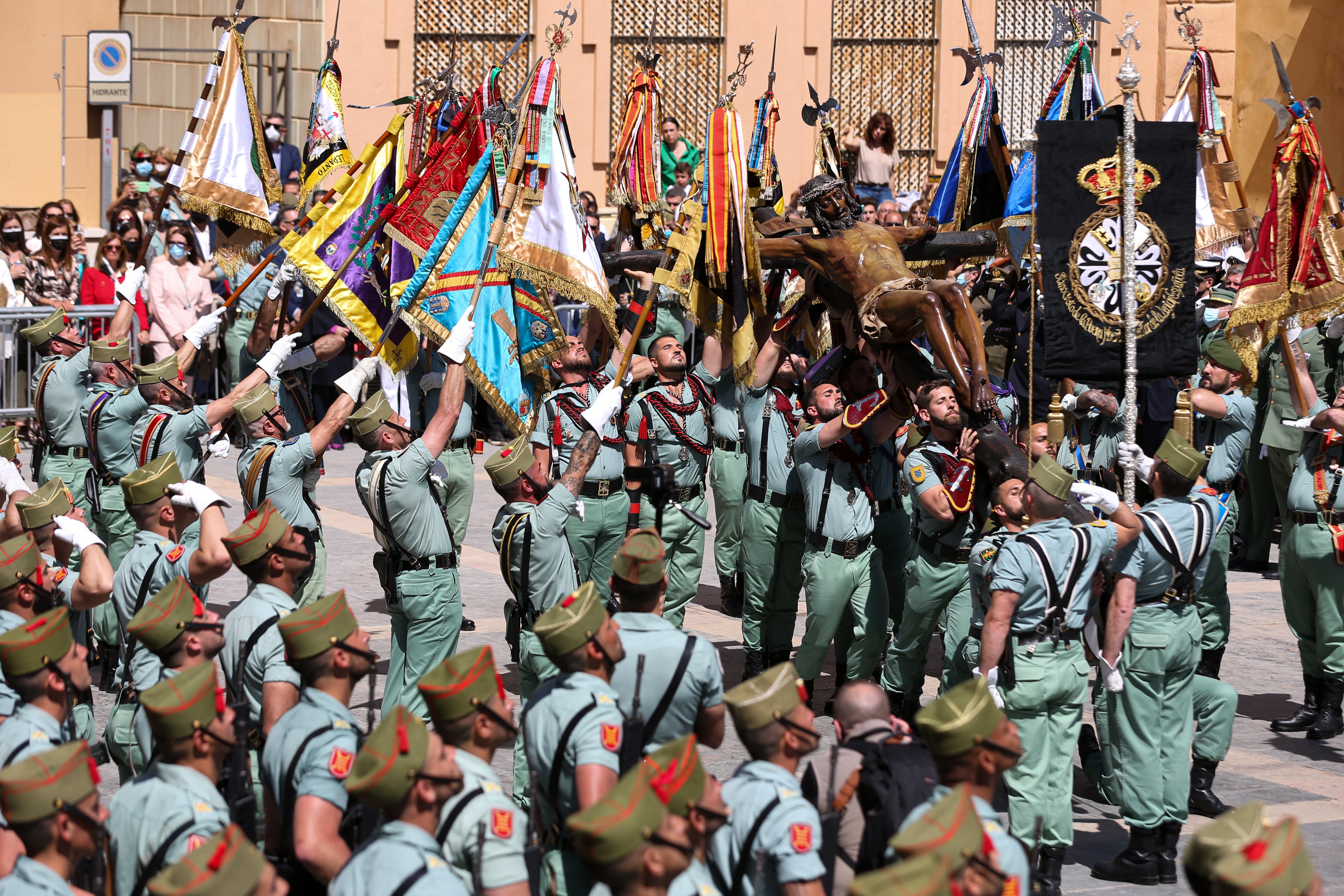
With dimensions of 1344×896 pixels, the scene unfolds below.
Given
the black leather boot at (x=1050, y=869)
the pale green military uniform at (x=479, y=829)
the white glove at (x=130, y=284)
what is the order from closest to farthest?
the pale green military uniform at (x=479, y=829)
the black leather boot at (x=1050, y=869)
the white glove at (x=130, y=284)

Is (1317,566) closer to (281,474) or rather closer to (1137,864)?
(1137,864)

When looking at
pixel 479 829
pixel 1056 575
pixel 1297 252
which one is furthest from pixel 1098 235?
pixel 479 829

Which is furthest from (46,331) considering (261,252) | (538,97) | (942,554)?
(942,554)

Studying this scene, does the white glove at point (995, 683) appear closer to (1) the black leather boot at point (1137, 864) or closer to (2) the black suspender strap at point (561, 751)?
(1) the black leather boot at point (1137, 864)

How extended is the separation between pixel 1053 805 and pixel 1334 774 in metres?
2.52

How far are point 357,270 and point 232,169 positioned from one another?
2057 mm

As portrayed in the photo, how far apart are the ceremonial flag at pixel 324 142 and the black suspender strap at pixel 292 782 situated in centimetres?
681

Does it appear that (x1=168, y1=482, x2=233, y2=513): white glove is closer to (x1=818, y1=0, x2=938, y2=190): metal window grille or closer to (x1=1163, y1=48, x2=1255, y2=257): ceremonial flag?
(x1=1163, y1=48, x2=1255, y2=257): ceremonial flag

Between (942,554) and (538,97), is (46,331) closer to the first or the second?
(538,97)

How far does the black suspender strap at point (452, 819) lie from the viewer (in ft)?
16.7

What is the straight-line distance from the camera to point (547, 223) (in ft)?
32.8

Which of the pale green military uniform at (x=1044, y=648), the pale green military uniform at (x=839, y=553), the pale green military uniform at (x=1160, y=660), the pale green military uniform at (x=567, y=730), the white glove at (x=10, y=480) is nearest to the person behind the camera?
the pale green military uniform at (x=567, y=730)

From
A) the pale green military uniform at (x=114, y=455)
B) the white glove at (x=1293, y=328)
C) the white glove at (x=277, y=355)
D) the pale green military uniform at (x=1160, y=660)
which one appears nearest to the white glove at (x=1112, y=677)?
the pale green military uniform at (x=1160, y=660)

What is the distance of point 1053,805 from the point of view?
7.36 meters
